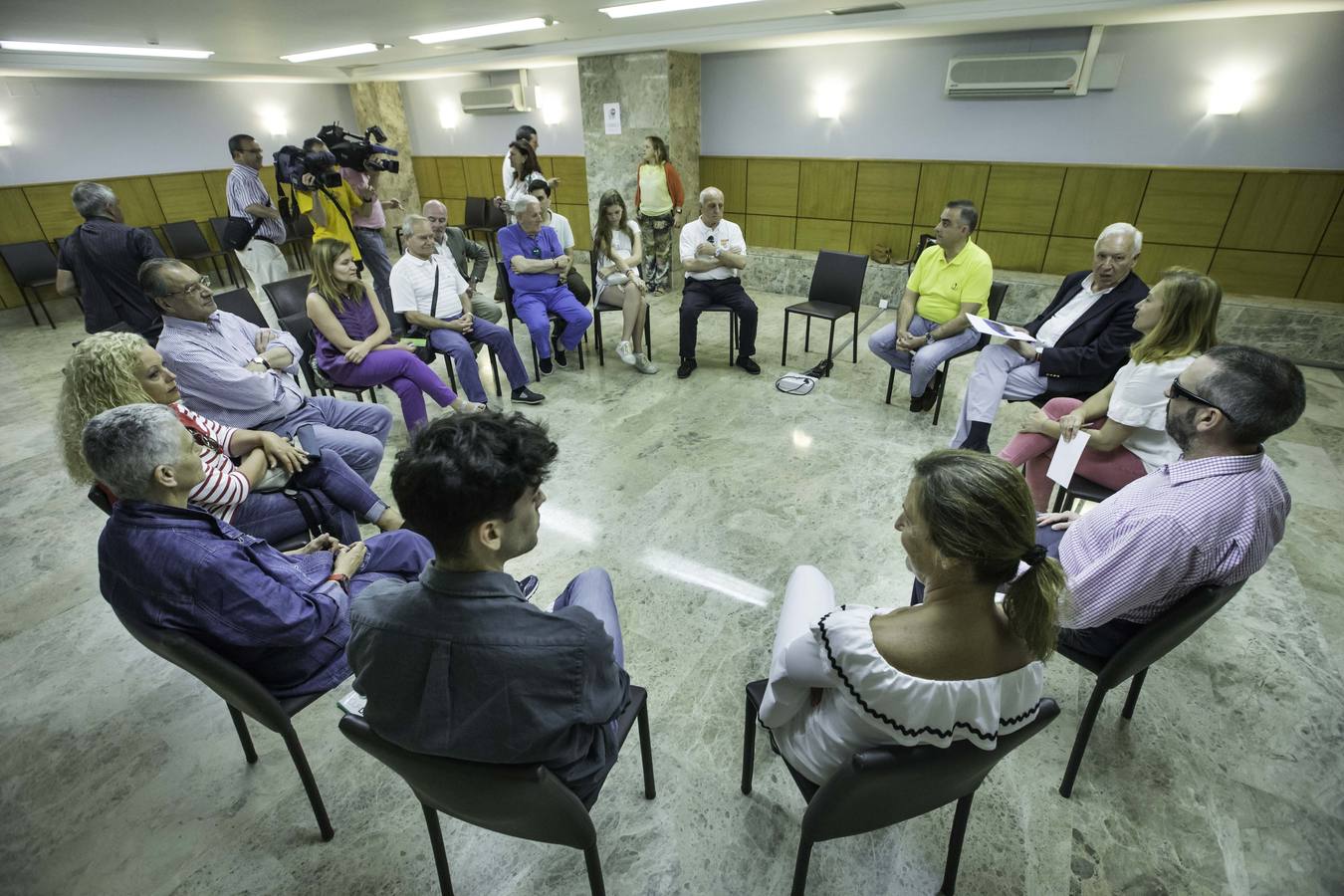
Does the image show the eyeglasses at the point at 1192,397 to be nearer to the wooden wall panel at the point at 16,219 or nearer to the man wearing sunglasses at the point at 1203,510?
the man wearing sunglasses at the point at 1203,510

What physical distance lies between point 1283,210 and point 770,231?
14.6 feet

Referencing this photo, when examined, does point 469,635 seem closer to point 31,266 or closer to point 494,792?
point 494,792

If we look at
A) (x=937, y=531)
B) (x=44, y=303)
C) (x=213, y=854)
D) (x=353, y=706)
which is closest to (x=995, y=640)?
(x=937, y=531)

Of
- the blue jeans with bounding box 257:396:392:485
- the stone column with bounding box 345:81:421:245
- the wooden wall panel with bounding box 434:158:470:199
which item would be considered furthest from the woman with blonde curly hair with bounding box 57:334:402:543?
the wooden wall panel with bounding box 434:158:470:199

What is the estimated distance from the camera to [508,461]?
1045 mm

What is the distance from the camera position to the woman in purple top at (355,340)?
3.17 metres

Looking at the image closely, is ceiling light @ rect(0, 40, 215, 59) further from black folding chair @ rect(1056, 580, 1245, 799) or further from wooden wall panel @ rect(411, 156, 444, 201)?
black folding chair @ rect(1056, 580, 1245, 799)

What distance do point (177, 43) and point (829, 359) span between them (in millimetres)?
6445

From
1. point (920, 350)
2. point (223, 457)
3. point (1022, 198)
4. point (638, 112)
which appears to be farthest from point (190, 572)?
point (1022, 198)

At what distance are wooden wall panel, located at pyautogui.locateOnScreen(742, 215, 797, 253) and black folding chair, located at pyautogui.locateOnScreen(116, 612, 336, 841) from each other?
6540 millimetres

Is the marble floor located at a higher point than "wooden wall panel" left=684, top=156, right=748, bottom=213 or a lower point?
lower

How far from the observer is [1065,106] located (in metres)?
5.30

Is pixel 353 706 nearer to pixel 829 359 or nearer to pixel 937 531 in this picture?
pixel 937 531

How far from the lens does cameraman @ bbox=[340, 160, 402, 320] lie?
15.8 ft
